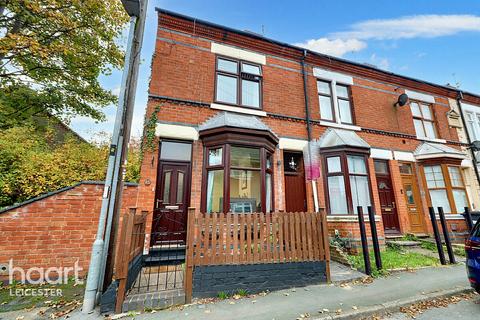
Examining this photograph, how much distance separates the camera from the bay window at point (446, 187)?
8906 mm

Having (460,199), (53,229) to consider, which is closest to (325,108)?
(460,199)

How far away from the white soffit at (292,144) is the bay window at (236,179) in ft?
4.12

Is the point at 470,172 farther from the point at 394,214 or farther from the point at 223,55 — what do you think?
the point at 223,55

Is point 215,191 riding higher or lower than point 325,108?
lower

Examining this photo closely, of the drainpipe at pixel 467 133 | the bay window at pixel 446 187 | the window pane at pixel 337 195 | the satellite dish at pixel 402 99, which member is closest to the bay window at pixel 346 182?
the window pane at pixel 337 195

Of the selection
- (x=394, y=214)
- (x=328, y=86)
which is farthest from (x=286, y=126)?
(x=394, y=214)

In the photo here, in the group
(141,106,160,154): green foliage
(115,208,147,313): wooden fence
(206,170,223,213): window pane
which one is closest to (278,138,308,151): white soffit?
(206,170,223,213): window pane

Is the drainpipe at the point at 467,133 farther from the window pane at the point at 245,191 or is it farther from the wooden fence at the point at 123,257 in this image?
the wooden fence at the point at 123,257

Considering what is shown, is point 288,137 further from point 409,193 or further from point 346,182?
point 409,193

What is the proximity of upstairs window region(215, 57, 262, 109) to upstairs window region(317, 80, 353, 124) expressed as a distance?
3024mm

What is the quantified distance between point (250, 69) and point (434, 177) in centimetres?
946

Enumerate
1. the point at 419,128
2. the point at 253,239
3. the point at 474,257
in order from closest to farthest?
the point at 474,257 < the point at 253,239 < the point at 419,128

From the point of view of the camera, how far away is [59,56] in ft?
28.4

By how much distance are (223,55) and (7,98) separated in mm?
9211
